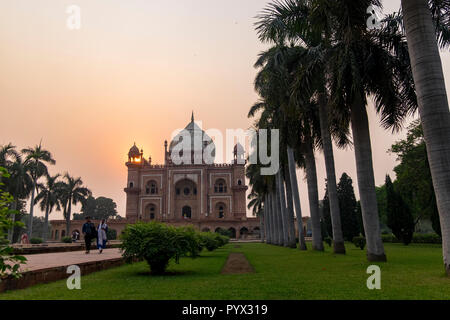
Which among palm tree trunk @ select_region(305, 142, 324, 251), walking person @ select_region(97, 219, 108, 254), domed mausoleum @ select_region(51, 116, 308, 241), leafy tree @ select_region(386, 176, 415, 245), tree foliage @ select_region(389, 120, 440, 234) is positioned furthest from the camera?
domed mausoleum @ select_region(51, 116, 308, 241)

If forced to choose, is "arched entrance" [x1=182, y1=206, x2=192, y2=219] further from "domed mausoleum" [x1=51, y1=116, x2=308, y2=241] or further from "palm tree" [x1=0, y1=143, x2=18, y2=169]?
"palm tree" [x1=0, y1=143, x2=18, y2=169]

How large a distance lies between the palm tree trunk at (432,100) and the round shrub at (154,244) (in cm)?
578

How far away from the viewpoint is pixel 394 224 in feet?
102

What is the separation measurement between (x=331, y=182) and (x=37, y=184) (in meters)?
38.3

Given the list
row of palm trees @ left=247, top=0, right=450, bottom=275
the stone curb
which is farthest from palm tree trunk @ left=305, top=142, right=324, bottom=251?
the stone curb

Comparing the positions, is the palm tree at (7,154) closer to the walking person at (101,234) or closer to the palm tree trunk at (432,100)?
Result: the walking person at (101,234)

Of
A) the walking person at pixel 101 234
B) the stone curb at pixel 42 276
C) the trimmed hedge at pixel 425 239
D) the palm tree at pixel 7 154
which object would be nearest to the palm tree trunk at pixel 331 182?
the walking person at pixel 101 234

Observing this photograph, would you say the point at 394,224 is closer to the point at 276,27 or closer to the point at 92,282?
the point at 276,27

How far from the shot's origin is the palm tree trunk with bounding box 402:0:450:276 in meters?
7.68

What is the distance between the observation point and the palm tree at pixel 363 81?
11812 millimetres

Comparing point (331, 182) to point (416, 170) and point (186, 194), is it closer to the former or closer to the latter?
point (416, 170)

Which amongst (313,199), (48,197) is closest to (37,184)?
(48,197)

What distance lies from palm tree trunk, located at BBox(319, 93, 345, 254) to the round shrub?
9.19 metres

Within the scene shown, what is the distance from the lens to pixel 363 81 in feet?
41.2
